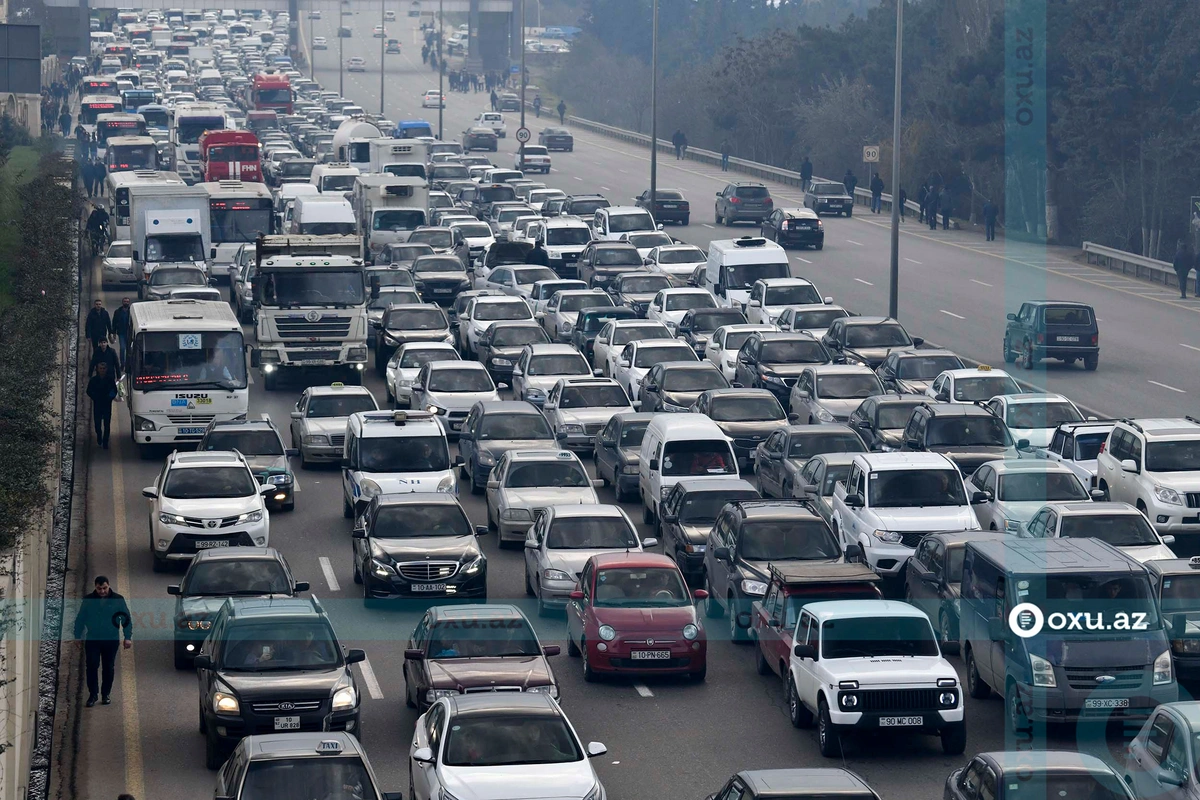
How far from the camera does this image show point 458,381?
3441 cm

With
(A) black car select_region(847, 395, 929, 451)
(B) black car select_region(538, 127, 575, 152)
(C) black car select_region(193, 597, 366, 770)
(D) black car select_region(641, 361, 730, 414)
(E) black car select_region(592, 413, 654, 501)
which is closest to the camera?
(C) black car select_region(193, 597, 366, 770)

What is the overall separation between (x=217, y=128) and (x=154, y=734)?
61.3m

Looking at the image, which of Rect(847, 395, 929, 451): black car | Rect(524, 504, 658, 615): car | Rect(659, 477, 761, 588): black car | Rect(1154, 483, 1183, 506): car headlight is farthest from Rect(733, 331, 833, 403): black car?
Rect(524, 504, 658, 615): car

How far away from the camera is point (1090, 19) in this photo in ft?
228

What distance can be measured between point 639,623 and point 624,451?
9.38m

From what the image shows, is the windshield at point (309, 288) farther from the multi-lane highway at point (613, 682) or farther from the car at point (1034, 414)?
the car at point (1034, 414)

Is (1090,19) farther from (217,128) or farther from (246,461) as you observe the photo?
(246,461)

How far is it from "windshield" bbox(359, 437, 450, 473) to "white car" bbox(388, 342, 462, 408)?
7.54 m

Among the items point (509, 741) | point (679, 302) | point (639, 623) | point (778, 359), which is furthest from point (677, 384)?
point (509, 741)

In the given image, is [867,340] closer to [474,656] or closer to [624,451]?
[624,451]

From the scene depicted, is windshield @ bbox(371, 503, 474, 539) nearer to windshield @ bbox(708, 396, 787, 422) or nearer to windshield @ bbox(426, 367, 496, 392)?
windshield @ bbox(708, 396, 787, 422)

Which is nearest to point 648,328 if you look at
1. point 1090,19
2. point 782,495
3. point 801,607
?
point 782,495

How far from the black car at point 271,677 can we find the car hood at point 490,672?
2.75ft

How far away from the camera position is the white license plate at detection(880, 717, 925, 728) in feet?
58.2
